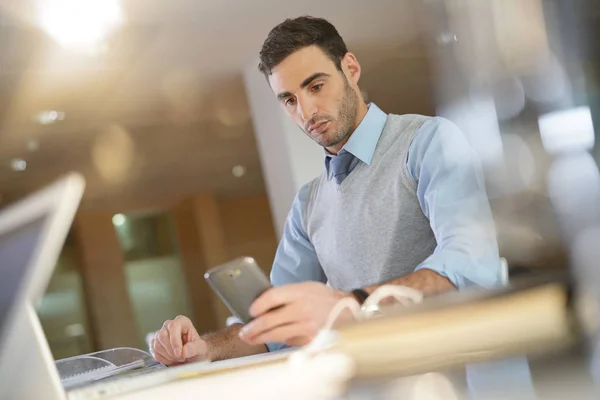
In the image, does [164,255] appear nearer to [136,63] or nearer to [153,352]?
[153,352]

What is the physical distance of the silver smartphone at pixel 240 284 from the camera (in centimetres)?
78

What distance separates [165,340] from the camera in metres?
1.13

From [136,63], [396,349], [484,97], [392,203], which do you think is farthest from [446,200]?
[136,63]

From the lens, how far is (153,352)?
3.70 ft

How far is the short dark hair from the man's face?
11 millimetres

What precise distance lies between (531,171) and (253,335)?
31.5 inches

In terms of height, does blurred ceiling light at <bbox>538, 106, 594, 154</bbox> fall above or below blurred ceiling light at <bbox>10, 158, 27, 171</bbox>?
below

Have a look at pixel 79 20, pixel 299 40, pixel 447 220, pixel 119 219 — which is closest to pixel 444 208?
pixel 447 220

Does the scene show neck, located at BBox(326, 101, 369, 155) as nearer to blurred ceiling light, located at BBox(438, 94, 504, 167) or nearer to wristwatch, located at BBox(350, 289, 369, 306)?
blurred ceiling light, located at BBox(438, 94, 504, 167)

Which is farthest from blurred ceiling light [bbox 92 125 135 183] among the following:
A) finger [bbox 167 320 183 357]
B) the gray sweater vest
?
the gray sweater vest

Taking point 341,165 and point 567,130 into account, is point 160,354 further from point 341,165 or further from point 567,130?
point 567,130

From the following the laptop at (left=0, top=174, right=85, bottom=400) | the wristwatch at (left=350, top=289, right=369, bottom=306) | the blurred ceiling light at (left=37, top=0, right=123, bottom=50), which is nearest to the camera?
the laptop at (left=0, top=174, right=85, bottom=400)

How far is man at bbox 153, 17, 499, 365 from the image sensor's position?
3.38ft

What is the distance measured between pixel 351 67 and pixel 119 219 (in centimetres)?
51
